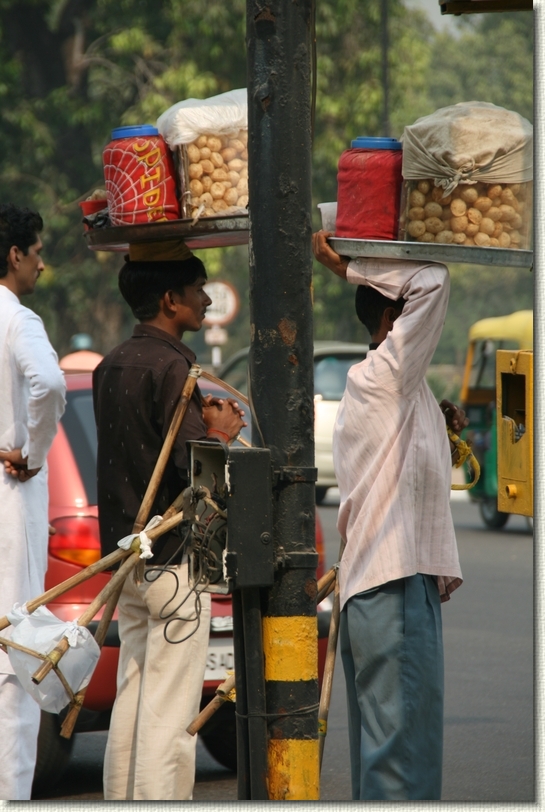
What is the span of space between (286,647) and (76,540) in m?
2.18

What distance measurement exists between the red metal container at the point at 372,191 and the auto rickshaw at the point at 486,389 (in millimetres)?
10945

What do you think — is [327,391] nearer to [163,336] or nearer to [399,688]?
[163,336]

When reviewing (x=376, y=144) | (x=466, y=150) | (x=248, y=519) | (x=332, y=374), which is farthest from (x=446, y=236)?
(x=332, y=374)

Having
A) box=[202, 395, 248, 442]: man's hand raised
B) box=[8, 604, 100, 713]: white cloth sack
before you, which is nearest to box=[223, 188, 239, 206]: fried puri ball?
box=[202, 395, 248, 442]: man's hand raised

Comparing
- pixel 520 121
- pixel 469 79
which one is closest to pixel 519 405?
pixel 520 121

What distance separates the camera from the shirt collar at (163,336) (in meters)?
3.53

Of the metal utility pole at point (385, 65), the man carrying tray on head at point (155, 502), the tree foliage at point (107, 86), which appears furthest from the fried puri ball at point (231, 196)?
the metal utility pole at point (385, 65)

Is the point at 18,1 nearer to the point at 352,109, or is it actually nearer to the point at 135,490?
the point at 352,109

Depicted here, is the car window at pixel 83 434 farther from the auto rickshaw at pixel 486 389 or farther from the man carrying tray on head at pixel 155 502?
the auto rickshaw at pixel 486 389

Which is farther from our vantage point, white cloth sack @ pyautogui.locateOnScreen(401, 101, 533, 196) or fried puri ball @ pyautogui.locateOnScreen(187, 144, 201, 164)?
fried puri ball @ pyautogui.locateOnScreen(187, 144, 201, 164)

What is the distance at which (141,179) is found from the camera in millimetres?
3385

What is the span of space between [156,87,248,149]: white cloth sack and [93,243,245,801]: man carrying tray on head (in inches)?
13.1

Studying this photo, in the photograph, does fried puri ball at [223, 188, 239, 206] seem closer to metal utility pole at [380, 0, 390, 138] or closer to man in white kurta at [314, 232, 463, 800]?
man in white kurta at [314, 232, 463, 800]

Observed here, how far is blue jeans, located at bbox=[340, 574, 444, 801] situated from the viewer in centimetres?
295
